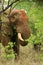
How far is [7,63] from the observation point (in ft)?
21.5

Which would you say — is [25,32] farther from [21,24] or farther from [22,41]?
[21,24]

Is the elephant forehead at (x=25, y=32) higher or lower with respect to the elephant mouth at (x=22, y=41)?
higher

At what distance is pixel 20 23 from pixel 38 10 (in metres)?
0.54

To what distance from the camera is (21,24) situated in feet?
23.7

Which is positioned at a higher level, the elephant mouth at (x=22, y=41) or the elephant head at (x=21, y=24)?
the elephant head at (x=21, y=24)

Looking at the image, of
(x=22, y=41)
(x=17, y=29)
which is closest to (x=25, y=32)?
(x=22, y=41)

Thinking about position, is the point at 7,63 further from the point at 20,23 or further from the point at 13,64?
the point at 20,23

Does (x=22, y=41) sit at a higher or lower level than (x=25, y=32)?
lower

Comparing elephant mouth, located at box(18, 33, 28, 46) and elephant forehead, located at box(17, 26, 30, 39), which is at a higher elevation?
elephant forehead, located at box(17, 26, 30, 39)

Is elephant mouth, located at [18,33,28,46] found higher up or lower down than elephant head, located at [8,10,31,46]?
lower down

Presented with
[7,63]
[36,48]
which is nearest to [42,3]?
[36,48]

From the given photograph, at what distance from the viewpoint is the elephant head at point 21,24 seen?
6914 millimetres

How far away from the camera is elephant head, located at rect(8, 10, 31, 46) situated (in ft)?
22.7

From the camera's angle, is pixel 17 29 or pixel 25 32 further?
pixel 17 29
